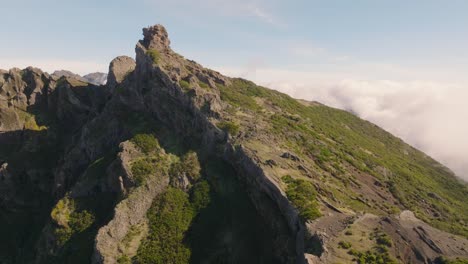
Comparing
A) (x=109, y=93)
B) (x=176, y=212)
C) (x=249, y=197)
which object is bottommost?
(x=176, y=212)

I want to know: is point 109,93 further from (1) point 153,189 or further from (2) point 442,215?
(2) point 442,215

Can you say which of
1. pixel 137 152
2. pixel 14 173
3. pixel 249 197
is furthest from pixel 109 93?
pixel 249 197

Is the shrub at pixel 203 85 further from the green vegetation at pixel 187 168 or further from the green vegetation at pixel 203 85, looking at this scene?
the green vegetation at pixel 187 168

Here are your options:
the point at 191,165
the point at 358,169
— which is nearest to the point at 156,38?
the point at 191,165

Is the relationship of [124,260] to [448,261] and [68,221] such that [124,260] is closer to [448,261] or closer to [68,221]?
[68,221]

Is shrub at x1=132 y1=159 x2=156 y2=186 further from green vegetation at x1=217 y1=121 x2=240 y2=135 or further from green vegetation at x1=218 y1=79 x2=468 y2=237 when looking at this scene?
green vegetation at x1=218 y1=79 x2=468 y2=237

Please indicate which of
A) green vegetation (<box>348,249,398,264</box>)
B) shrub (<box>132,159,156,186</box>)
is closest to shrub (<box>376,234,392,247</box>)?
green vegetation (<box>348,249,398,264</box>)
